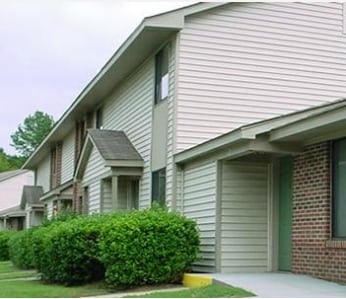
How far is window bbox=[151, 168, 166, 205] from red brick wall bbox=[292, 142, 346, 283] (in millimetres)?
4636

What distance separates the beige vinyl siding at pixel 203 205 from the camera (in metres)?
15.4

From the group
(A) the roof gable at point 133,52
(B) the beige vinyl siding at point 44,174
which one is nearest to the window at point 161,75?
(A) the roof gable at point 133,52

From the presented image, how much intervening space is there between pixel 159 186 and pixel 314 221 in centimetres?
594

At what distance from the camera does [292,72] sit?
704 inches

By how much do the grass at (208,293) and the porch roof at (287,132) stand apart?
9.35ft

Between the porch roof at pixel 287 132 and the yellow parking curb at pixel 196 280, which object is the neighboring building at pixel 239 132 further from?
the yellow parking curb at pixel 196 280

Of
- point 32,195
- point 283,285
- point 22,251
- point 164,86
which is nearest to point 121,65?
point 164,86

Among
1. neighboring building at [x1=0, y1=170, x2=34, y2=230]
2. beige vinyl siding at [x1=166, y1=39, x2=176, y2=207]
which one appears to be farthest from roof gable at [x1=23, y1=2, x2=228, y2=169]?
neighboring building at [x1=0, y1=170, x2=34, y2=230]

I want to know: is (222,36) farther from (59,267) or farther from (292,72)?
(59,267)

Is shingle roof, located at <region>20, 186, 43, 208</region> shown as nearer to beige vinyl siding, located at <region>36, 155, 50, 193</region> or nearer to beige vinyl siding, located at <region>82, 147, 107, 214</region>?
beige vinyl siding, located at <region>36, 155, 50, 193</region>

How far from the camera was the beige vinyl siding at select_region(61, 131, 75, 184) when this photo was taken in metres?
31.6

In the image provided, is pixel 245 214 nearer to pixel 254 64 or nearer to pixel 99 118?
pixel 254 64

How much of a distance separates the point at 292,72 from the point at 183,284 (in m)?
6.42

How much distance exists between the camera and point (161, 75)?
1847 centimetres
